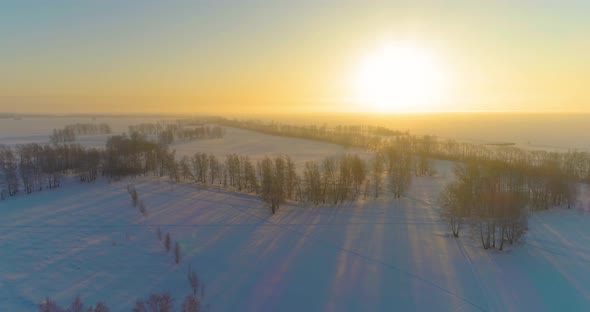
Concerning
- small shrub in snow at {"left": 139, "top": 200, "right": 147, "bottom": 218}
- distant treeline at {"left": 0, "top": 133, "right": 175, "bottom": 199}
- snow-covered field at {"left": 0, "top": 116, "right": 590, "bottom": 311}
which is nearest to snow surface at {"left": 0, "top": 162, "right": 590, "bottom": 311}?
snow-covered field at {"left": 0, "top": 116, "right": 590, "bottom": 311}

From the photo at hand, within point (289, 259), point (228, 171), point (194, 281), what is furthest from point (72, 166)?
point (289, 259)

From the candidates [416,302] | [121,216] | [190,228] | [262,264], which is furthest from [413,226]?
[121,216]

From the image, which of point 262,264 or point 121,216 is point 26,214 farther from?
point 262,264

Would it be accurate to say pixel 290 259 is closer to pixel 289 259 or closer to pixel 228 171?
pixel 289 259

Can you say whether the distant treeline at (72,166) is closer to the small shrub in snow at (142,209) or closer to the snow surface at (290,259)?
the snow surface at (290,259)

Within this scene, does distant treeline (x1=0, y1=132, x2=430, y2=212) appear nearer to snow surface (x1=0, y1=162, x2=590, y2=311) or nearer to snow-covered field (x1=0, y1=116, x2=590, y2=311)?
snow-covered field (x1=0, y1=116, x2=590, y2=311)

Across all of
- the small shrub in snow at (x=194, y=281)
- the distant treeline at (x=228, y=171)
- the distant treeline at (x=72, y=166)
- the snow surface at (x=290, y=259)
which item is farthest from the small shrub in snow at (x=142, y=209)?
the distant treeline at (x=72, y=166)
